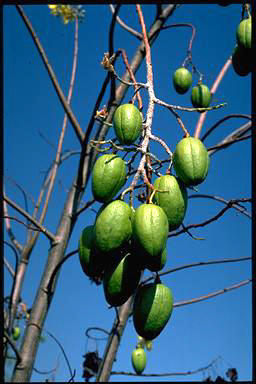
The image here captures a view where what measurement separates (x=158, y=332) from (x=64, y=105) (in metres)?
1.92

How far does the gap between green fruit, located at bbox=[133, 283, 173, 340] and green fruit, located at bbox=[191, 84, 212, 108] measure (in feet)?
7.35

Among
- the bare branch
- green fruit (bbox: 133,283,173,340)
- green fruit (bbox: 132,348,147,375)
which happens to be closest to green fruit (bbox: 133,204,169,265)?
green fruit (bbox: 133,283,173,340)

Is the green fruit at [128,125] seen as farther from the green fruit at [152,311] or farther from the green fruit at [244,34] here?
the green fruit at [244,34]

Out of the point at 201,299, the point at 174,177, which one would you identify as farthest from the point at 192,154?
the point at 201,299

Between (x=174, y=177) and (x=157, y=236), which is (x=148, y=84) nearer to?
(x=174, y=177)

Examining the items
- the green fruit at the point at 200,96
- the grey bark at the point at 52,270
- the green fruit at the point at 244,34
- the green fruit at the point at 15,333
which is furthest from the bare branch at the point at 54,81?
the green fruit at the point at 15,333

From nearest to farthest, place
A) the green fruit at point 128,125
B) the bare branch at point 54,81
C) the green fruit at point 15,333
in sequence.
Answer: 1. the green fruit at point 128,125
2. the bare branch at point 54,81
3. the green fruit at point 15,333

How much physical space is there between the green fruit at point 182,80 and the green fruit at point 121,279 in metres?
2.47

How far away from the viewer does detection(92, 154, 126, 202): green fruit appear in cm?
141

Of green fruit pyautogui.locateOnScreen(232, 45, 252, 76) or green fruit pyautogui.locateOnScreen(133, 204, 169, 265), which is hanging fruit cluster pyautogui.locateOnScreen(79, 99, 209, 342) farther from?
green fruit pyautogui.locateOnScreen(232, 45, 252, 76)

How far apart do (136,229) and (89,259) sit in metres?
0.22

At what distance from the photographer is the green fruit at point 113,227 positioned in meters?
1.29

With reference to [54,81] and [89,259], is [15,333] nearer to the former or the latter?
[54,81]

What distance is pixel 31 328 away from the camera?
2734 mm
